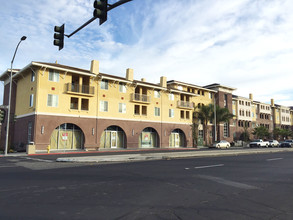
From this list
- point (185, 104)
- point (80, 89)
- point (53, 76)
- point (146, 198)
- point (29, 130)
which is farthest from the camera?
point (185, 104)

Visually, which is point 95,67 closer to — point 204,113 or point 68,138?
point 68,138

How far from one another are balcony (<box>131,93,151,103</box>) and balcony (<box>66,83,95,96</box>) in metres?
6.88

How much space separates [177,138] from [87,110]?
63.8 feet

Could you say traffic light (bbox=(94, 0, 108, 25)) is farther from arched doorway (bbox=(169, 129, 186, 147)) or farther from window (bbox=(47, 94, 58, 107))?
arched doorway (bbox=(169, 129, 186, 147))

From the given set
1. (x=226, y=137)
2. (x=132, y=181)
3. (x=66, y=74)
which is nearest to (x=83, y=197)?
(x=132, y=181)

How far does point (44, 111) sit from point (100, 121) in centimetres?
760

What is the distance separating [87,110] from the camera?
108 feet

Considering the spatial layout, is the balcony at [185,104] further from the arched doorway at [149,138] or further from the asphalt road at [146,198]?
the asphalt road at [146,198]

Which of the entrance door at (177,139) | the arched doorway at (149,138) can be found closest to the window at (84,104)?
the arched doorway at (149,138)

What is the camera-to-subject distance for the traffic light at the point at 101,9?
8.55m

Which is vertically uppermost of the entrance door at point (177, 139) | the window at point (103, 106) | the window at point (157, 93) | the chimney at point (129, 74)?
the chimney at point (129, 74)

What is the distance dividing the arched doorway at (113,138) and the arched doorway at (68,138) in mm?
3556

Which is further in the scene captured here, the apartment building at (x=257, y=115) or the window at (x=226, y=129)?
the apartment building at (x=257, y=115)

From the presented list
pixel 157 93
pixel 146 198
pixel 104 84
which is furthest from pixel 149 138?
pixel 146 198
